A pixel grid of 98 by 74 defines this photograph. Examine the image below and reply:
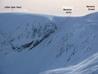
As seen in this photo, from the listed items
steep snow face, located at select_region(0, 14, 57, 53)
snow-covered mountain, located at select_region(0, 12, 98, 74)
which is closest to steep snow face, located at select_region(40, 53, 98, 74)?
snow-covered mountain, located at select_region(0, 12, 98, 74)

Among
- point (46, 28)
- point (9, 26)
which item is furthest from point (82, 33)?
point (9, 26)

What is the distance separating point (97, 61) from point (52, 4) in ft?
3.79

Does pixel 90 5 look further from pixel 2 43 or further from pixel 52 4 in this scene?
pixel 2 43

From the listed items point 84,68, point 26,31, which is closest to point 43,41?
point 26,31

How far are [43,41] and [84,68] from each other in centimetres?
74

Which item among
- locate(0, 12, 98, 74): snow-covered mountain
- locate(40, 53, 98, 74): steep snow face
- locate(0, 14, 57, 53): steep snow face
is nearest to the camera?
locate(40, 53, 98, 74): steep snow face

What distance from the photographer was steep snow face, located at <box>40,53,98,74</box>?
5.24ft

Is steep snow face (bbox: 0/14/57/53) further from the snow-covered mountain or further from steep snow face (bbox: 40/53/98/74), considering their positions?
steep snow face (bbox: 40/53/98/74)

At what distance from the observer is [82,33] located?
2123 mm

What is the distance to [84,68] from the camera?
5.42 ft

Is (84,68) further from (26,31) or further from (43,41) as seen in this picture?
(26,31)

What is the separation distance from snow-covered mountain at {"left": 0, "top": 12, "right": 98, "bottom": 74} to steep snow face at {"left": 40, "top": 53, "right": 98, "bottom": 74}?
4 cm

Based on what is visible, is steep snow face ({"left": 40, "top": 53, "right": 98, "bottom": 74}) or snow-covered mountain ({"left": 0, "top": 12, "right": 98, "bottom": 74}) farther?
snow-covered mountain ({"left": 0, "top": 12, "right": 98, "bottom": 74})

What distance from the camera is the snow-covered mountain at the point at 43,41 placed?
6.33 feet
